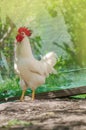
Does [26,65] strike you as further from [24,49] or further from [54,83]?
[54,83]

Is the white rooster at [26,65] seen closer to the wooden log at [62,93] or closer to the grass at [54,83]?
the wooden log at [62,93]

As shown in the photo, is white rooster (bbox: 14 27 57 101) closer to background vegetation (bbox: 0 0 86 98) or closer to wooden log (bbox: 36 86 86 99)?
wooden log (bbox: 36 86 86 99)

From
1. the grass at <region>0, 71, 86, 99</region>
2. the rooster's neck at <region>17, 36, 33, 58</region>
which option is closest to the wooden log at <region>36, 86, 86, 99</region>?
the grass at <region>0, 71, 86, 99</region>

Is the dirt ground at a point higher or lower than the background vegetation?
lower

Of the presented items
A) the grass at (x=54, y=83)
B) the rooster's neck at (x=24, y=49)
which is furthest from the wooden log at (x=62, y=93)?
the rooster's neck at (x=24, y=49)

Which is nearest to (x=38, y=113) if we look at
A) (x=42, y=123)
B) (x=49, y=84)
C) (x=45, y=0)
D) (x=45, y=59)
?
(x=42, y=123)

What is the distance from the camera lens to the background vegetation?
7328 millimetres

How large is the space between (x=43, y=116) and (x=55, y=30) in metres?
2.74

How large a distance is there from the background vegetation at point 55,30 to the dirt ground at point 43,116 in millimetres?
1202

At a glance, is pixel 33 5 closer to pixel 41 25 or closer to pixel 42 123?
pixel 41 25

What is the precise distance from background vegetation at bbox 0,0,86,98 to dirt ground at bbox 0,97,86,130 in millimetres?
1202

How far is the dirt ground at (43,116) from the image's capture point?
14.0 feet

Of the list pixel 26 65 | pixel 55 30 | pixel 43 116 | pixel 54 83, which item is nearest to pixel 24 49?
pixel 26 65

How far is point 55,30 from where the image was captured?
289 inches
